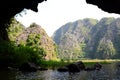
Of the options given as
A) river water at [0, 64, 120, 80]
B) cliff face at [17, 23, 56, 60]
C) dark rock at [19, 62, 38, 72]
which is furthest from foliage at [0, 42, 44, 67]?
cliff face at [17, 23, 56, 60]

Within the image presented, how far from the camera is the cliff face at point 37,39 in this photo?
107 meters

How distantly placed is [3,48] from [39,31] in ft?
229

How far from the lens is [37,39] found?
107062 millimetres

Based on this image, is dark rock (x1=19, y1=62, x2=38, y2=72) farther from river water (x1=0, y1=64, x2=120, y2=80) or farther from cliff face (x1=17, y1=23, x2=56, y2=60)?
cliff face (x1=17, y1=23, x2=56, y2=60)

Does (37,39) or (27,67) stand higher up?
(37,39)

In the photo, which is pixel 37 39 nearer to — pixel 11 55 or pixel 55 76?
pixel 11 55

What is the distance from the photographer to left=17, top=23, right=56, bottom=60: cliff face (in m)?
107

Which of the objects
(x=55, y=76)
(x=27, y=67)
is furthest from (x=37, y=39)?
(x=55, y=76)

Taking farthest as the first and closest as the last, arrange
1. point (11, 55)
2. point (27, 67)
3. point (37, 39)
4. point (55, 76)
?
1. point (37, 39)
2. point (11, 55)
3. point (27, 67)
4. point (55, 76)

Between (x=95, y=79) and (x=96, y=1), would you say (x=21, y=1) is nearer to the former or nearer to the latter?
(x=96, y=1)

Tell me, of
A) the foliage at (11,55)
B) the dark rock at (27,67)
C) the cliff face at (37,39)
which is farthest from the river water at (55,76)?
the cliff face at (37,39)

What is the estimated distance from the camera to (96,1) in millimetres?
34062

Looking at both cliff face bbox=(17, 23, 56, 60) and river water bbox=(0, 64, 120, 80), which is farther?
cliff face bbox=(17, 23, 56, 60)

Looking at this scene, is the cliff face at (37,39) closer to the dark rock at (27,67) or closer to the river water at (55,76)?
the dark rock at (27,67)
